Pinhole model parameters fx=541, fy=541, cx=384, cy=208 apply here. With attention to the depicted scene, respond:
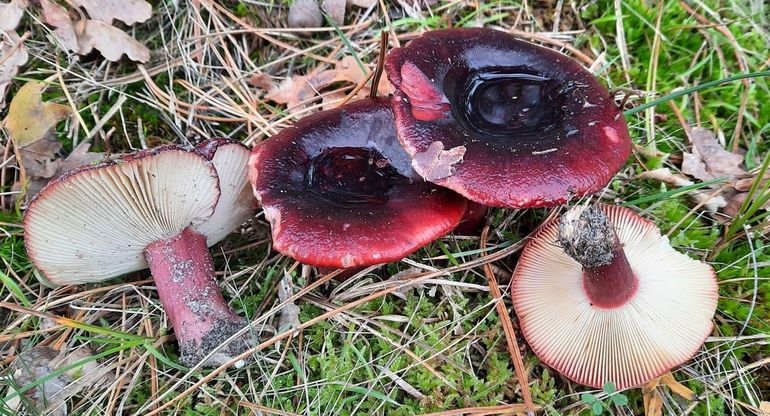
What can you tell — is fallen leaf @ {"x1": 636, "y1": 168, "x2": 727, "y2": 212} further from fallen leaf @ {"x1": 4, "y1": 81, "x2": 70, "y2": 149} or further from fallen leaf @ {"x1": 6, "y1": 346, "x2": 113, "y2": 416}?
fallen leaf @ {"x1": 4, "y1": 81, "x2": 70, "y2": 149}

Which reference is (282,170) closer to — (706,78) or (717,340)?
(717,340)

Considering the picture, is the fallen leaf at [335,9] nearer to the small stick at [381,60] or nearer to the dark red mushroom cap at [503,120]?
the small stick at [381,60]

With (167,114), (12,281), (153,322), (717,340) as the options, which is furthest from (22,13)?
(717,340)

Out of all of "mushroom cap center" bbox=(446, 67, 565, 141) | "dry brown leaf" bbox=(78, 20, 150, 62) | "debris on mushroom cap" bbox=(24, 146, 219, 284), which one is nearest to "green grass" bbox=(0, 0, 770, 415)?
"dry brown leaf" bbox=(78, 20, 150, 62)

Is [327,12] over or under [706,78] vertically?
over

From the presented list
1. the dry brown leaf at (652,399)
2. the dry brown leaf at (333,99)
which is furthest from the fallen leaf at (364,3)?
the dry brown leaf at (652,399)

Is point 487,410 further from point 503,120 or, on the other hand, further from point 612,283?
point 503,120
